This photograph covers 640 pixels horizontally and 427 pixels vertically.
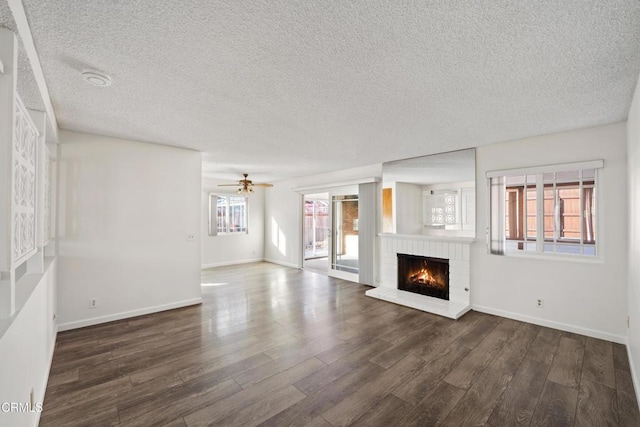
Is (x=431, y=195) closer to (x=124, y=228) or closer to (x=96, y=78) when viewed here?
(x=96, y=78)

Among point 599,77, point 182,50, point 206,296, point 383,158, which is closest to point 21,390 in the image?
point 182,50

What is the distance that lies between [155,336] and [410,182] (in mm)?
4451

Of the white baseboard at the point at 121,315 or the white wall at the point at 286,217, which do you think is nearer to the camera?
the white baseboard at the point at 121,315

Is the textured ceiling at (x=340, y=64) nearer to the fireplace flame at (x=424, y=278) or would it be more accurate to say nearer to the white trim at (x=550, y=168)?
the white trim at (x=550, y=168)

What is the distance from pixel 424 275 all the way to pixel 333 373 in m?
3.08

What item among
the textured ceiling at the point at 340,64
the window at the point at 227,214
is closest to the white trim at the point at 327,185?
the window at the point at 227,214

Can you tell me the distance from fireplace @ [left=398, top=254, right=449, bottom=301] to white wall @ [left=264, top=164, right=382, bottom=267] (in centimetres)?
251

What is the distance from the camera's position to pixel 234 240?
798 centimetres

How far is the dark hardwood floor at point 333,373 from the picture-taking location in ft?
6.57

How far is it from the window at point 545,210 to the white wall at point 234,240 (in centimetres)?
628

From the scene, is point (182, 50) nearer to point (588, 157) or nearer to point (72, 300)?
point (72, 300)

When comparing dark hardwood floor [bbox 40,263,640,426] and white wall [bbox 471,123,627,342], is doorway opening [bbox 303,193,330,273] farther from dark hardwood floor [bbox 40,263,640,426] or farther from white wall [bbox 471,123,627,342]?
white wall [bbox 471,123,627,342]

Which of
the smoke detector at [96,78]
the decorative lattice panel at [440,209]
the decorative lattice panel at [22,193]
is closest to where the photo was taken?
the decorative lattice panel at [22,193]

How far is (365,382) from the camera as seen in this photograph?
2.37 m
